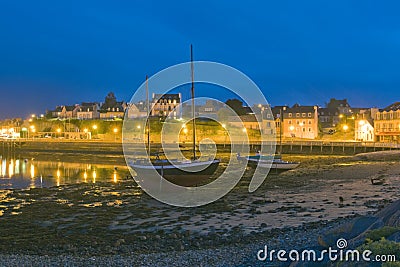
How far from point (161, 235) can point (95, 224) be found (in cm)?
430

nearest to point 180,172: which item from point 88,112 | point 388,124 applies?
point 388,124

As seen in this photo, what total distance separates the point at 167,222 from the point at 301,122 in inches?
3505

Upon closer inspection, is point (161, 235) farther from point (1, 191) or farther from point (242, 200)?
point (1, 191)

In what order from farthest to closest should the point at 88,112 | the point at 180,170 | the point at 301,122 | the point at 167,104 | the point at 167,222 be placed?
the point at 88,112
the point at 167,104
the point at 301,122
the point at 180,170
the point at 167,222

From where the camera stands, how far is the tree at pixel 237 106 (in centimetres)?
13198

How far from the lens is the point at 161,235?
16.0 meters

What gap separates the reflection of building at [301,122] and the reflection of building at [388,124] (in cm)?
2164

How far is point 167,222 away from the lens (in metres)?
18.8

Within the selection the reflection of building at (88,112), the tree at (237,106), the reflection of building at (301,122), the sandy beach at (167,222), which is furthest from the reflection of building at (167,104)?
the sandy beach at (167,222)

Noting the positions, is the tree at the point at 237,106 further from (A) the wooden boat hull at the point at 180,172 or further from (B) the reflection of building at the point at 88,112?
(A) the wooden boat hull at the point at 180,172

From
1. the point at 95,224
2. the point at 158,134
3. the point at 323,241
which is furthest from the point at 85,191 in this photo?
the point at 158,134

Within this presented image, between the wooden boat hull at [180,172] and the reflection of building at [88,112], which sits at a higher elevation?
the reflection of building at [88,112]

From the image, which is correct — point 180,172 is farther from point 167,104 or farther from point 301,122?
point 167,104

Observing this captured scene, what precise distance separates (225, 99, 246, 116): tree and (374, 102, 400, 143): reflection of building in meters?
55.3
